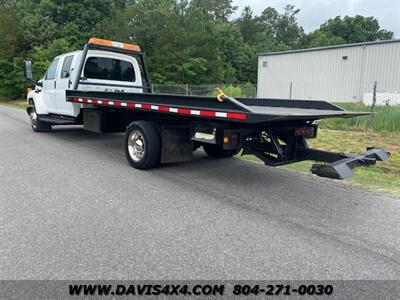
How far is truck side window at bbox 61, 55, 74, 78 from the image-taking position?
952 centimetres

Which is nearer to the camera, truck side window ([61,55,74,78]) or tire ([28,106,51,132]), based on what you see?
truck side window ([61,55,74,78])

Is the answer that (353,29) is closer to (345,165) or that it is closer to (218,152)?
(218,152)

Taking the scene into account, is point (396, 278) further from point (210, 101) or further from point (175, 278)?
point (210, 101)

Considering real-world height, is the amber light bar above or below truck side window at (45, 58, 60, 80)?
above

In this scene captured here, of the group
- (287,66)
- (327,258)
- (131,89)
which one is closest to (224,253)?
(327,258)

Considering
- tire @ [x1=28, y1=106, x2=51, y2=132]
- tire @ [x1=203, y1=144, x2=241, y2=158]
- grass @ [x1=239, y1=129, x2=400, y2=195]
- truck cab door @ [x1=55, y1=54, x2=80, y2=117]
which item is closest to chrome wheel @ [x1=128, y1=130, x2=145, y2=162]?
tire @ [x1=203, y1=144, x2=241, y2=158]

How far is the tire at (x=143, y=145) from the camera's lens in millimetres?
6590

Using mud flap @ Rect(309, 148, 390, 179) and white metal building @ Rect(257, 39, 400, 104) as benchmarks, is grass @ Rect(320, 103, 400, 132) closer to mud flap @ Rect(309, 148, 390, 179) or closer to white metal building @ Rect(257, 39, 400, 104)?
mud flap @ Rect(309, 148, 390, 179)

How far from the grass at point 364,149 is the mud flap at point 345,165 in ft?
2.30

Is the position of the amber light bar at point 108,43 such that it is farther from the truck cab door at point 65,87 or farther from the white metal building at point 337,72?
the white metal building at point 337,72

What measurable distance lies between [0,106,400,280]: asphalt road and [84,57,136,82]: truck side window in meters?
3.31

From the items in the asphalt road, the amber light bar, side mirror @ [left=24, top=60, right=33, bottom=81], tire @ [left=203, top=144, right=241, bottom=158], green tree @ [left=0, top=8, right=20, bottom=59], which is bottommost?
the asphalt road

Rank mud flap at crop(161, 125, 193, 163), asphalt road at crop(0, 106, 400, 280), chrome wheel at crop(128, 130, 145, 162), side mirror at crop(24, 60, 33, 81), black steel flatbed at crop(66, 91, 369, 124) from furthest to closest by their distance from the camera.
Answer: side mirror at crop(24, 60, 33, 81) → chrome wheel at crop(128, 130, 145, 162) → mud flap at crop(161, 125, 193, 163) → black steel flatbed at crop(66, 91, 369, 124) → asphalt road at crop(0, 106, 400, 280)

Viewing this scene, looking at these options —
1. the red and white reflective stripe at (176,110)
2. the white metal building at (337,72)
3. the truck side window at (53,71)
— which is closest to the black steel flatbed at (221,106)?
the red and white reflective stripe at (176,110)
